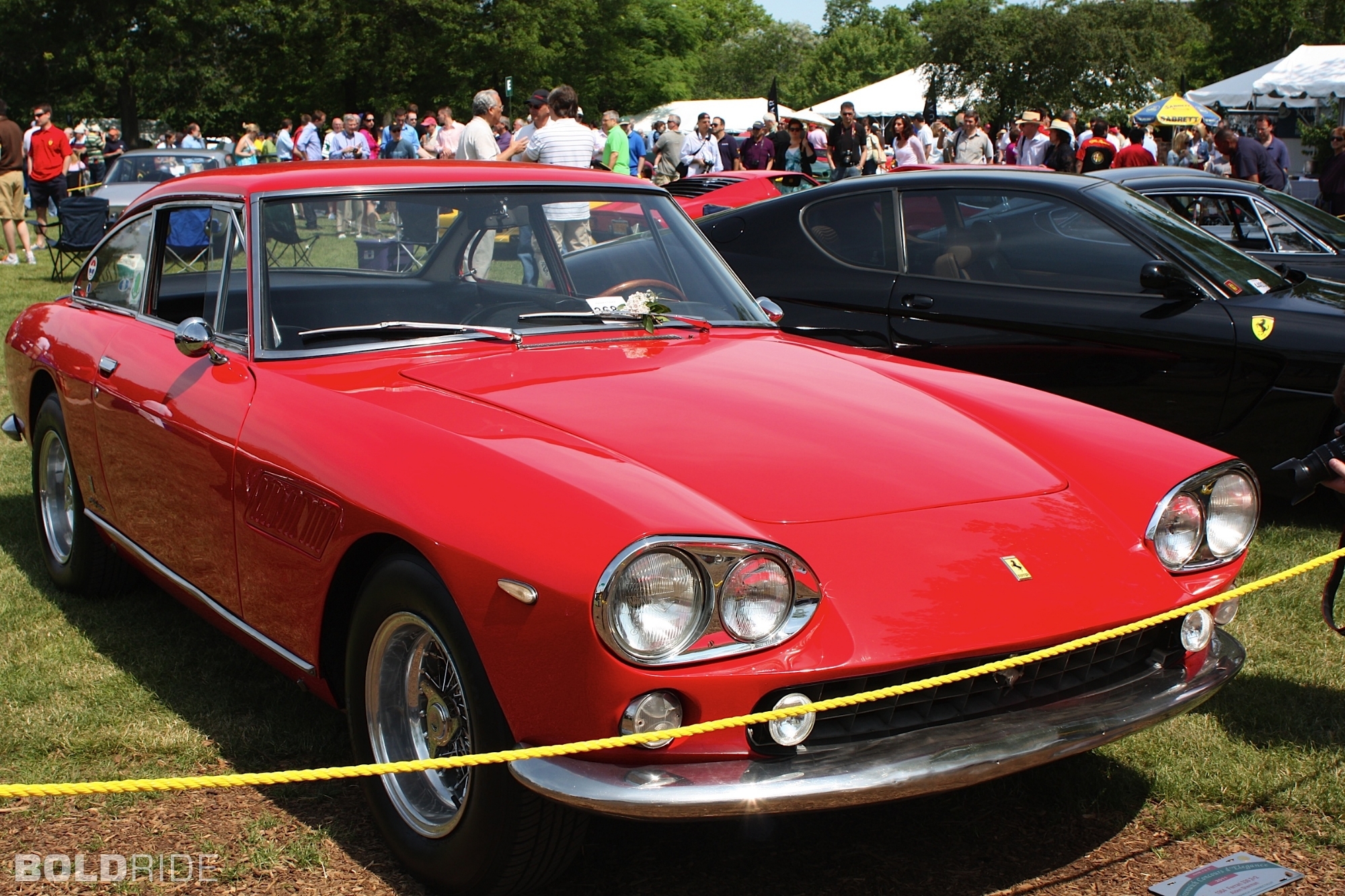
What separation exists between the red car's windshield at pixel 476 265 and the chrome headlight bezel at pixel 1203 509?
154 centimetres

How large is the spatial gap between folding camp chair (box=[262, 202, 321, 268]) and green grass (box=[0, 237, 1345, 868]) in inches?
50.4

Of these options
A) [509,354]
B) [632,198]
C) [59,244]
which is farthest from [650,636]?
[59,244]

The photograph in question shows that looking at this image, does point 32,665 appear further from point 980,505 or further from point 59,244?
point 59,244

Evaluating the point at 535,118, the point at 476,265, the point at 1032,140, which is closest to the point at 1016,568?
the point at 476,265

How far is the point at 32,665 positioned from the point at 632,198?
2433 millimetres

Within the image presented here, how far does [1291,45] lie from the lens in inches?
2682

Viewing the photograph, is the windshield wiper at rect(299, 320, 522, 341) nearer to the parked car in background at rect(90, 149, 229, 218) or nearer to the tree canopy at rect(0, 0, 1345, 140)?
the parked car in background at rect(90, 149, 229, 218)

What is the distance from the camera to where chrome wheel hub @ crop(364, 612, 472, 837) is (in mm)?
2623

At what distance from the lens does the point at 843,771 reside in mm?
2299

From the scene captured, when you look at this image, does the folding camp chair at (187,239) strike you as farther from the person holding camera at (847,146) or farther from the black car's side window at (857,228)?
the person holding camera at (847,146)

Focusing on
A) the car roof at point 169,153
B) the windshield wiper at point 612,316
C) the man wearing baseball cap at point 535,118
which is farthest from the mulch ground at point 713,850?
the car roof at point 169,153

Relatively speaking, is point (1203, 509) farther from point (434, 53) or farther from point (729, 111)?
point (434, 53)

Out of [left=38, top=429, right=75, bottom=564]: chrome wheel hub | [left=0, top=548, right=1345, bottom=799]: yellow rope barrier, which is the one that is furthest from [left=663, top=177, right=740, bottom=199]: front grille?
[left=0, top=548, right=1345, bottom=799]: yellow rope barrier

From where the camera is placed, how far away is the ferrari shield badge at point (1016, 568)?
8.55 ft
